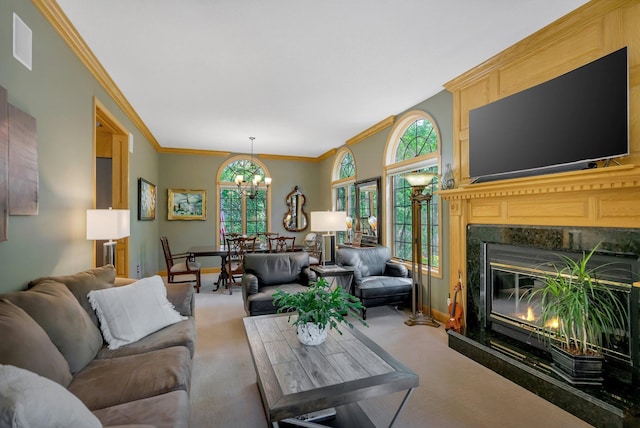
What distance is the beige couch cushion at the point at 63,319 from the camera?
63.3 inches

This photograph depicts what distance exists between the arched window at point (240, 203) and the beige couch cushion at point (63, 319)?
5.42 meters

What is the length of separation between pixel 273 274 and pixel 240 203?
3.92 meters

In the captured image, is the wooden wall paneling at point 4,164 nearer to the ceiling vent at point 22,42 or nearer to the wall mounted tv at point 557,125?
the ceiling vent at point 22,42

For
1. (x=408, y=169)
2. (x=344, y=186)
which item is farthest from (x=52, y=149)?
(x=344, y=186)

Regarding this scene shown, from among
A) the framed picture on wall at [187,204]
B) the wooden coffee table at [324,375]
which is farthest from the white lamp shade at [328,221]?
the framed picture on wall at [187,204]

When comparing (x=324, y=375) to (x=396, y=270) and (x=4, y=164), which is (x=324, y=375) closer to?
(x=4, y=164)

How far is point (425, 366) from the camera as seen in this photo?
2680mm

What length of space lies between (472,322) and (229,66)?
3.67 metres

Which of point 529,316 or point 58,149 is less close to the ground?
point 58,149

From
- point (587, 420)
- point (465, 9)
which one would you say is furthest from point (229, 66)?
point (587, 420)

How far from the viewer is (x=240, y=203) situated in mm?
7473

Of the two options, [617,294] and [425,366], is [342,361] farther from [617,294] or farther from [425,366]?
[617,294]

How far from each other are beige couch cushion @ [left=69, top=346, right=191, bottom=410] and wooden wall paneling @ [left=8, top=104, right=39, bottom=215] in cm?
106

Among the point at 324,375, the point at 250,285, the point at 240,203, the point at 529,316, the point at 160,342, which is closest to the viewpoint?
the point at 324,375
